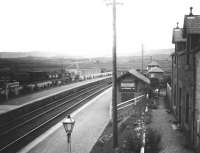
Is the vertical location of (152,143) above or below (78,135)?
above

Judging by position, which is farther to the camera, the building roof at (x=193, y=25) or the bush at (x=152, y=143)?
the building roof at (x=193, y=25)

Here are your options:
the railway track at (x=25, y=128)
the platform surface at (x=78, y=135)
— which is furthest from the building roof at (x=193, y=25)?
the railway track at (x=25, y=128)

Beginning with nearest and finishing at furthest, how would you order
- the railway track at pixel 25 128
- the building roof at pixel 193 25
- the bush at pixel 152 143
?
the bush at pixel 152 143 → the building roof at pixel 193 25 → the railway track at pixel 25 128

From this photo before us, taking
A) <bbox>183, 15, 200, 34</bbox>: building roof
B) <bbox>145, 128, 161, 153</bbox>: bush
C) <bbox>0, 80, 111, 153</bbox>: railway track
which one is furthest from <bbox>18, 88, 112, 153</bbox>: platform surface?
<bbox>183, 15, 200, 34</bbox>: building roof

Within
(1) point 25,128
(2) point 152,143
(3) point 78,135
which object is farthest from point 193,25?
(1) point 25,128

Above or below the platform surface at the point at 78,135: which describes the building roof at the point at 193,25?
above

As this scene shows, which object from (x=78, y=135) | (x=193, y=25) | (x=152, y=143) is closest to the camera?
(x=152, y=143)

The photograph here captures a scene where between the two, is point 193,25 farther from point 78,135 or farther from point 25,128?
point 25,128

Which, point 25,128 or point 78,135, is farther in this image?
point 25,128

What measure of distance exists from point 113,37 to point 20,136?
8.78 m

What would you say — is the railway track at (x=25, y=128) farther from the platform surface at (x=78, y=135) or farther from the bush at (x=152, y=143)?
the bush at (x=152, y=143)

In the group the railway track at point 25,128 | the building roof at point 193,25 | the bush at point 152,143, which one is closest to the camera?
the bush at point 152,143

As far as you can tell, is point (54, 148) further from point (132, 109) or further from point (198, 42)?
point (198, 42)

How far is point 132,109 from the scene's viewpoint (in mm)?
19672
